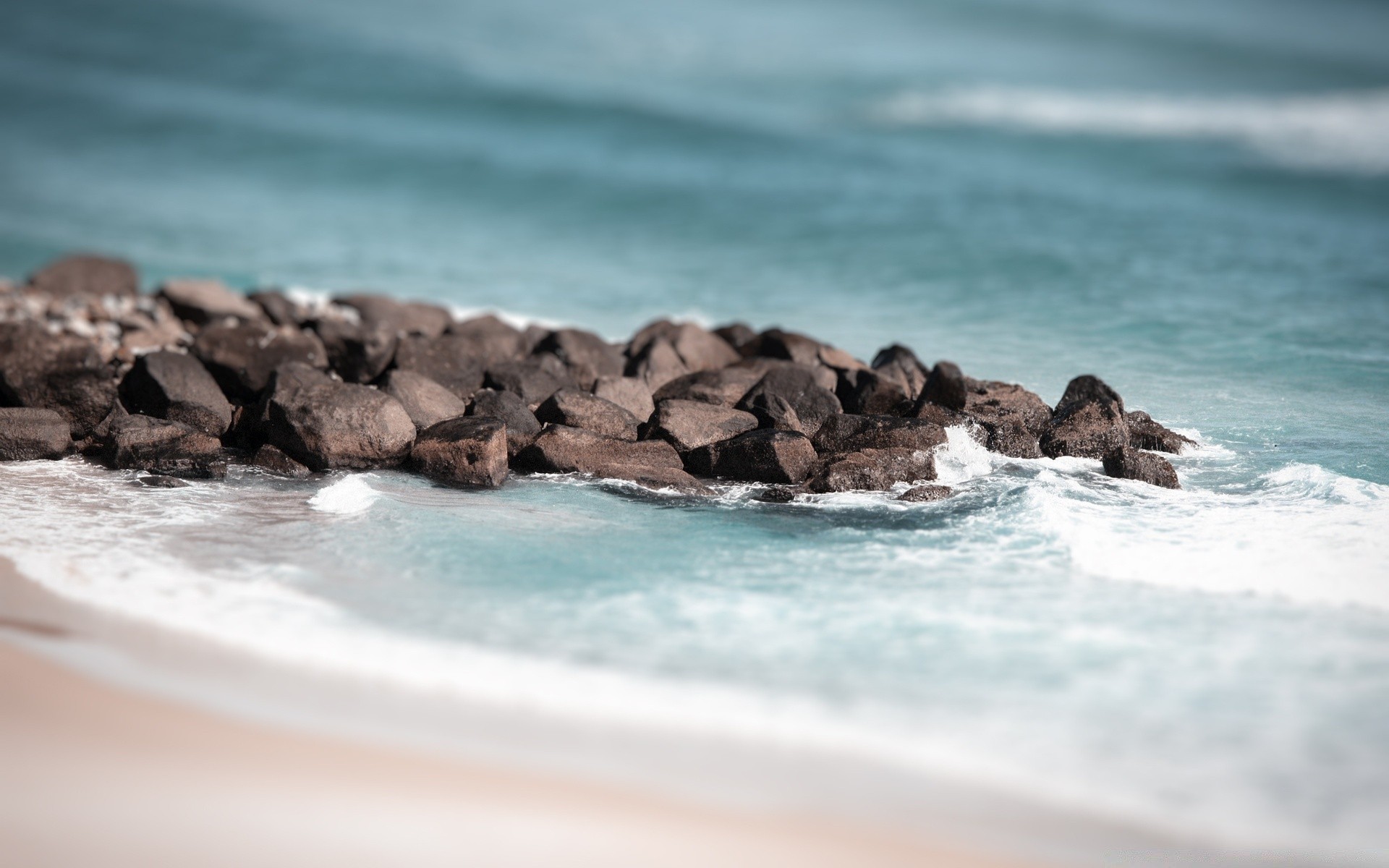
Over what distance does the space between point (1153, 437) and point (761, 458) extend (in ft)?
6.58

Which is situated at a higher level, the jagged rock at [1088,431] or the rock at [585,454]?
the jagged rock at [1088,431]

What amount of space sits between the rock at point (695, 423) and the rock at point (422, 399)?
666 mm

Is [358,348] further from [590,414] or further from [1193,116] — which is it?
[1193,116]

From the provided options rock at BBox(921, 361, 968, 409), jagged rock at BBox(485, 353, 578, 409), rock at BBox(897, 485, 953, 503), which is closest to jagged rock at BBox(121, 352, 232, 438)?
jagged rock at BBox(485, 353, 578, 409)

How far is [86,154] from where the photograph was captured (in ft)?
50.9

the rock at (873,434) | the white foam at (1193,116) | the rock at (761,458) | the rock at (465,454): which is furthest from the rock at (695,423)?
the white foam at (1193,116)

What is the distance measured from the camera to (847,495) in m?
5.01

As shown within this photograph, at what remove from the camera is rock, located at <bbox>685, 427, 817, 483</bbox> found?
5.18 metres

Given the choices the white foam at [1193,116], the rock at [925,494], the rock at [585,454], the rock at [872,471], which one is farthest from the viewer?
the white foam at [1193,116]

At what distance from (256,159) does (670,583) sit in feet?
44.2

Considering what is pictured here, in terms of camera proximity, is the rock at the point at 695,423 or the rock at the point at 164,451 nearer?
the rock at the point at 164,451

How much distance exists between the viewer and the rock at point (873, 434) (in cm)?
529

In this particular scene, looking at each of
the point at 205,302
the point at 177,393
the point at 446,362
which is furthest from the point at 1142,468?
the point at 205,302

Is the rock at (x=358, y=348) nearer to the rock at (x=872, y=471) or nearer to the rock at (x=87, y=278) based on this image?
the rock at (x=872, y=471)
